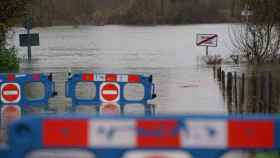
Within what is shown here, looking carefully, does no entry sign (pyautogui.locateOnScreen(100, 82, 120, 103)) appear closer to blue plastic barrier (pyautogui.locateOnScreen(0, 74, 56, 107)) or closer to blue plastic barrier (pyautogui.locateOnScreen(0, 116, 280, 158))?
blue plastic barrier (pyautogui.locateOnScreen(0, 74, 56, 107))

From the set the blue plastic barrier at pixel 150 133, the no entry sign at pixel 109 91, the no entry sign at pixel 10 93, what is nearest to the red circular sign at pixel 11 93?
the no entry sign at pixel 10 93

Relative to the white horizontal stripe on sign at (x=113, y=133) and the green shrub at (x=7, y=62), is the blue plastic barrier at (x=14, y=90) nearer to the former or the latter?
the green shrub at (x=7, y=62)

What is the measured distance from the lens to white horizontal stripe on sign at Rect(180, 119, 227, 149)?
5559 mm

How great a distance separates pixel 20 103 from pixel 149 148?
34.3 feet

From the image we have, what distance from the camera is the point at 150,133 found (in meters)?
5.59

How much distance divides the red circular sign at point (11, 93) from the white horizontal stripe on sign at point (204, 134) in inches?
413

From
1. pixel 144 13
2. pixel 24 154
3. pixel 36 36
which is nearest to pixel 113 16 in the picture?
pixel 144 13

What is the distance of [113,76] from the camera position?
1584cm

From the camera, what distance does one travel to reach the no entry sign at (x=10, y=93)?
Answer: 51.2 ft

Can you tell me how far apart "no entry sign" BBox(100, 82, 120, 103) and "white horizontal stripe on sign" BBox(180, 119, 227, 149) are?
1022 centimetres

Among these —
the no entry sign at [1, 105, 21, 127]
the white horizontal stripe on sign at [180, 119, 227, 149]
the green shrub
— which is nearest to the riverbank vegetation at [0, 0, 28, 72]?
the green shrub

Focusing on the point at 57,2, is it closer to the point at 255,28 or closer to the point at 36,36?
the point at 36,36

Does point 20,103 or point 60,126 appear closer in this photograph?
point 60,126

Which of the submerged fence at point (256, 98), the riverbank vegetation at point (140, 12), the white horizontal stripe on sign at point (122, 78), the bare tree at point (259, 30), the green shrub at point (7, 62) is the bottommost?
the submerged fence at point (256, 98)
